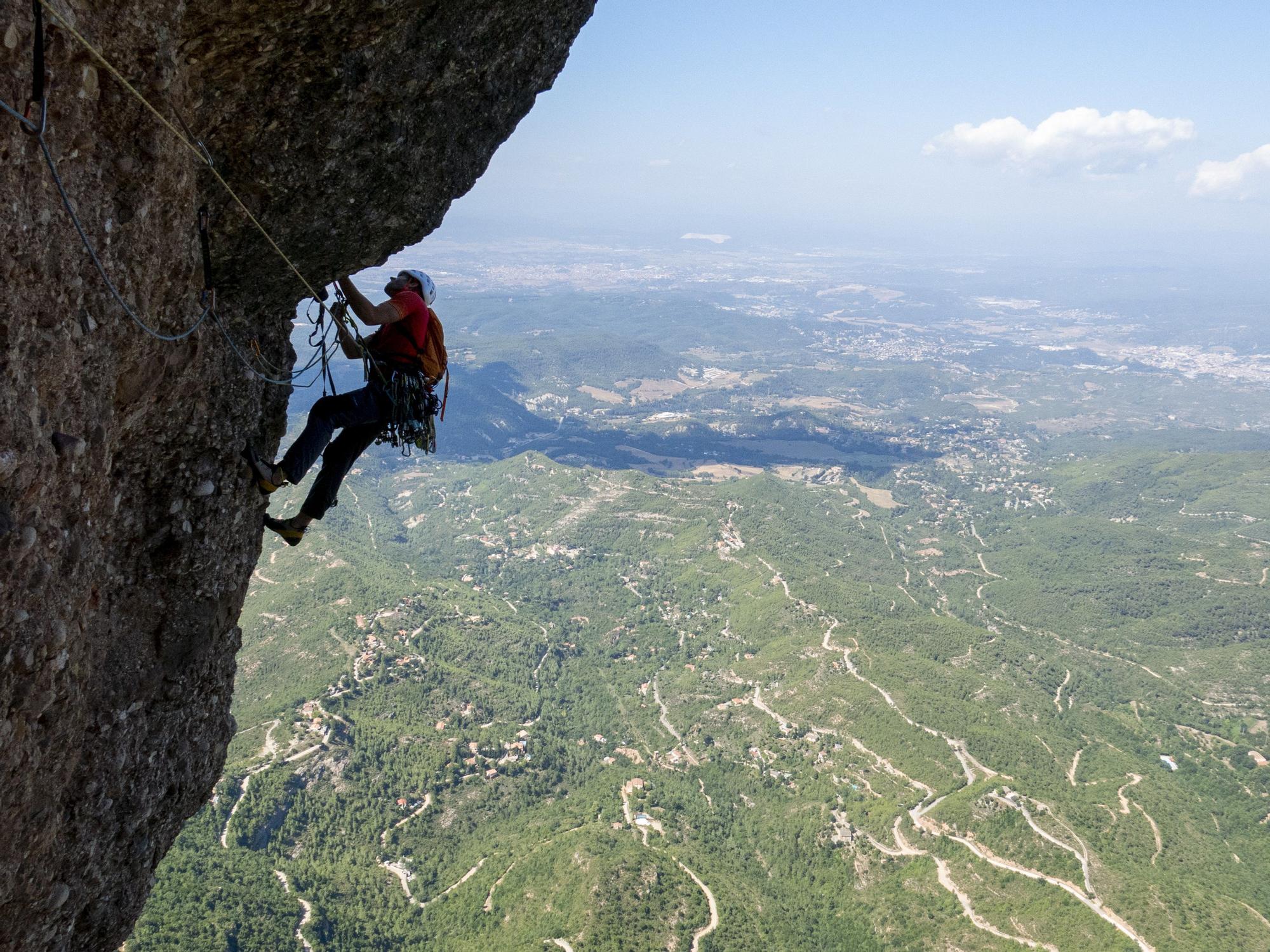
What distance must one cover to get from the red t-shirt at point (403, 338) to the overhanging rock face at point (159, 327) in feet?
2.36

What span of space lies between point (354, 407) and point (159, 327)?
6.87ft

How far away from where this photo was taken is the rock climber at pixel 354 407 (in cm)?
673

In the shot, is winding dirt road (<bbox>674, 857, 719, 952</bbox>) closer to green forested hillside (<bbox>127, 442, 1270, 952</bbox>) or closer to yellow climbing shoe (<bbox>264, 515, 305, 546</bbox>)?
green forested hillside (<bbox>127, 442, 1270, 952</bbox>)

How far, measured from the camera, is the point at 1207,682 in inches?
2660

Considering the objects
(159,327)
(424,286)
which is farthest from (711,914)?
(159,327)

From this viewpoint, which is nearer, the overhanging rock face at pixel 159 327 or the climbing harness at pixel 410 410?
the overhanging rock face at pixel 159 327

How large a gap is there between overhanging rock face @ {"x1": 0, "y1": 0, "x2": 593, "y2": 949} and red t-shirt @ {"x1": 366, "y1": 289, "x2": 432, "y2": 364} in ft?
2.36

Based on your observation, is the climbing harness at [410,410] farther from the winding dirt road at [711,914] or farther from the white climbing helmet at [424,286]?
the winding dirt road at [711,914]

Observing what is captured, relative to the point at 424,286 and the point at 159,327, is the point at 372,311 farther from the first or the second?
the point at 159,327

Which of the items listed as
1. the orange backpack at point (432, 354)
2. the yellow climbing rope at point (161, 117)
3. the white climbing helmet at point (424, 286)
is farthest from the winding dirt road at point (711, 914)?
the yellow climbing rope at point (161, 117)

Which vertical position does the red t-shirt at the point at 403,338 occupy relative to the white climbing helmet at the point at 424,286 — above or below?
Answer: below

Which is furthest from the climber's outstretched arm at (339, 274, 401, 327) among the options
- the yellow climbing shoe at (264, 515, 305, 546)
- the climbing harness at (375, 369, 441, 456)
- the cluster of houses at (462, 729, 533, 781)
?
the cluster of houses at (462, 729, 533, 781)

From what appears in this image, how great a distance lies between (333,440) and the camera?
731 cm

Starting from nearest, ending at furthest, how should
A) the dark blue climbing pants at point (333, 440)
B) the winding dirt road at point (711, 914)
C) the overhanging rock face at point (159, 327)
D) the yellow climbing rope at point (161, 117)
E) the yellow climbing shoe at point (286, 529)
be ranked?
1. the yellow climbing rope at point (161, 117)
2. the overhanging rock face at point (159, 327)
3. the dark blue climbing pants at point (333, 440)
4. the yellow climbing shoe at point (286, 529)
5. the winding dirt road at point (711, 914)
